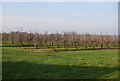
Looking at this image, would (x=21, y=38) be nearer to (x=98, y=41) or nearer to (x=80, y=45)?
(x=80, y=45)

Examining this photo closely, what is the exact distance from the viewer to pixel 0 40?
3938cm

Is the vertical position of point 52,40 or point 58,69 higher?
point 52,40

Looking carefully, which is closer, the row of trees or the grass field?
the grass field

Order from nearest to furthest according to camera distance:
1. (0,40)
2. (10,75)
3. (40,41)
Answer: (10,75), (40,41), (0,40)

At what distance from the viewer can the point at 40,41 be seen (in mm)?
34250

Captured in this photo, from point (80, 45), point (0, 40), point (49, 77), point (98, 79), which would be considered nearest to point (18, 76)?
point (49, 77)

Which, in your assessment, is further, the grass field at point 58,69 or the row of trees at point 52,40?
the row of trees at point 52,40

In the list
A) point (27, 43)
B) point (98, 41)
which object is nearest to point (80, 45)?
point (98, 41)

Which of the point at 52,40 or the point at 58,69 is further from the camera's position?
the point at 52,40

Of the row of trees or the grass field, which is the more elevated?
the row of trees

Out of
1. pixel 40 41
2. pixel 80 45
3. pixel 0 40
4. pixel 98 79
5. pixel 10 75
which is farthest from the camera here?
pixel 0 40

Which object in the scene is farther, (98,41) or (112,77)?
(98,41)

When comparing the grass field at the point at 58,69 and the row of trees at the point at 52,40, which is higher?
the row of trees at the point at 52,40

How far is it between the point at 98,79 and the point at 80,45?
3009 cm
